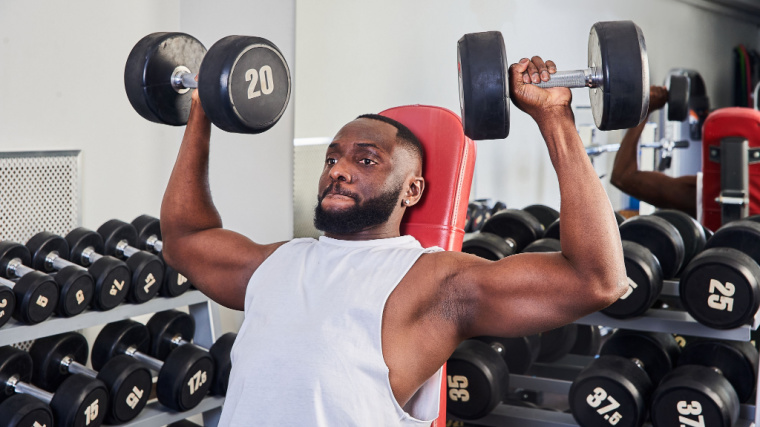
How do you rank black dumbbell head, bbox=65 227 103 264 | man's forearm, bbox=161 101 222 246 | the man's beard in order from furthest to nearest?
black dumbbell head, bbox=65 227 103 264 < man's forearm, bbox=161 101 222 246 < the man's beard

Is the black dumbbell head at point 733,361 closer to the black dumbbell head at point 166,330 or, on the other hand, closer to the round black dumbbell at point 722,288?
the round black dumbbell at point 722,288

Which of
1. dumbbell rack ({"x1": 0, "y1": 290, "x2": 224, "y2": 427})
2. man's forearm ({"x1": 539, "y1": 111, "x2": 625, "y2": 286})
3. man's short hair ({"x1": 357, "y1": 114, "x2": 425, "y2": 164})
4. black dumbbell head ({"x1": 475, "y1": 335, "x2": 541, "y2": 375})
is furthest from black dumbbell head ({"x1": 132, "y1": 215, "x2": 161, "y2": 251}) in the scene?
man's forearm ({"x1": 539, "y1": 111, "x2": 625, "y2": 286})

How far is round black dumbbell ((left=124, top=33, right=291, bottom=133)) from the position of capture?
157cm

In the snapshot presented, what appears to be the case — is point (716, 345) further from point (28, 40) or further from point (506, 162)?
point (28, 40)

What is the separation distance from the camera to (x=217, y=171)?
3.26m

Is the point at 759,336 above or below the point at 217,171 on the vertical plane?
below

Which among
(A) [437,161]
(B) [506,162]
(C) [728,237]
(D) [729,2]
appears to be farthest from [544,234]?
(D) [729,2]

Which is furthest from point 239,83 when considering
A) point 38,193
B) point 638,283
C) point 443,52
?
point 443,52

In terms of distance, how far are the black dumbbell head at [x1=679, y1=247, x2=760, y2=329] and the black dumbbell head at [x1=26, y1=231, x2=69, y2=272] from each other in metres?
1.99

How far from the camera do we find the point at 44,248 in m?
2.51

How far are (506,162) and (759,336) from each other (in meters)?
1.79

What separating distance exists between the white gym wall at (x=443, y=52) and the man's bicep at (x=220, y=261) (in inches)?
61.5

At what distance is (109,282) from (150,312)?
0.75 feet

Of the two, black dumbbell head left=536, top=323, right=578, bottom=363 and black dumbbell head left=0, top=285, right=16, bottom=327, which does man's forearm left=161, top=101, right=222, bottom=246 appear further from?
black dumbbell head left=536, top=323, right=578, bottom=363
